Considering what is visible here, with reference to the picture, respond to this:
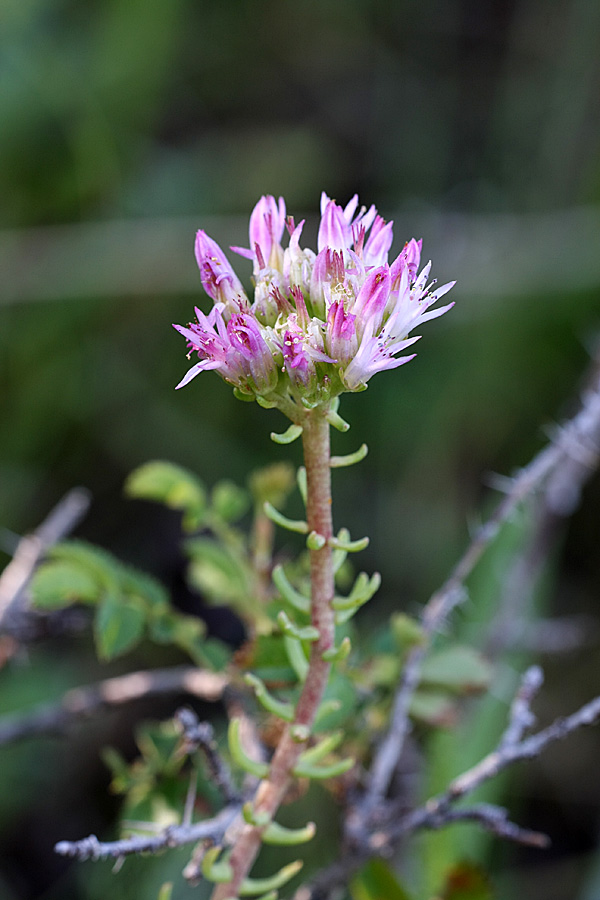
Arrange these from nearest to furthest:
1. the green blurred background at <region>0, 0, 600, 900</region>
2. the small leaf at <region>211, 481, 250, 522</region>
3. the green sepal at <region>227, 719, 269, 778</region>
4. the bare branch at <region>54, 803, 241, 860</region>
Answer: the bare branch at <region>54, 803, 241, 860</region>, the green sepal at <region>227, 719, 269, 778</region>, the small leaf at <region>211, 481, 250, 522</region>, the green blurred background at <region>0, 0, 600, 900</region>

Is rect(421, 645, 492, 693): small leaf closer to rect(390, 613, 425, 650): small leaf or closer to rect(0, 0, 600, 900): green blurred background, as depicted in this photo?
rect(390, 613, 425, 650): small leaf

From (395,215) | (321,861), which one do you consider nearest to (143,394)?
(395,215)

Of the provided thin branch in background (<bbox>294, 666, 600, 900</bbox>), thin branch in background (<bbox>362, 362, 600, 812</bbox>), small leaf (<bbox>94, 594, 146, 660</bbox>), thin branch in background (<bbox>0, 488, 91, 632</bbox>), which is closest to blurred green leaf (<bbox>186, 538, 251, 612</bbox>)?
small leaf (<bbox>94, 594, 146, 660</bbox>)

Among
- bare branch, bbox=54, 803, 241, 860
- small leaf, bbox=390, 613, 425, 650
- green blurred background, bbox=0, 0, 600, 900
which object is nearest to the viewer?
bare branch, bbox=54, 803, 241, 860

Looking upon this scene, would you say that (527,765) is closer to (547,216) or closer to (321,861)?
(321,861)

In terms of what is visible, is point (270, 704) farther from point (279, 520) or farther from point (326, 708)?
point (279, 520)

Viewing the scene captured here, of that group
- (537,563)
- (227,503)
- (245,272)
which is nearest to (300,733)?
(227,503)
